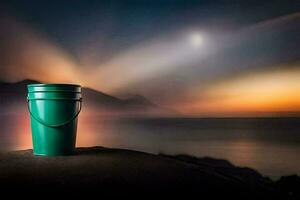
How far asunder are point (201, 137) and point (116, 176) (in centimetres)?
104

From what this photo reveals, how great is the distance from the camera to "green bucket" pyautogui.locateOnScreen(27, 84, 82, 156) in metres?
2.22

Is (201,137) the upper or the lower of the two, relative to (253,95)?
lower

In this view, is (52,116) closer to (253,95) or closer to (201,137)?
(201,137)

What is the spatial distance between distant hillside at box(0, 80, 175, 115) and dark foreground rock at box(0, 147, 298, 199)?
1.55ft

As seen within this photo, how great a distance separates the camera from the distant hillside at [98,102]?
2.60 metres

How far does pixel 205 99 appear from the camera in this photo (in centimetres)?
256

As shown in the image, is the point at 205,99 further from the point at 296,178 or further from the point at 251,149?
the point at 296,178

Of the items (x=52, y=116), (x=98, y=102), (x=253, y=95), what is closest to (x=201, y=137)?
(x=253, y=95)

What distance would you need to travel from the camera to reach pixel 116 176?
1.64m

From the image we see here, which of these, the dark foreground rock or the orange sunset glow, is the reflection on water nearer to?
the orange sunset glow

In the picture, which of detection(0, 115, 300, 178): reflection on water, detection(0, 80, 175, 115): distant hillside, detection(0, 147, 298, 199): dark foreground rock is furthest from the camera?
detection(0, 80, 175, 115): distant hillside

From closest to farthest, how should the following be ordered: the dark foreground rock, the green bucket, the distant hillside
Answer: the dark foreground rock
the green bucket
the distant hillside

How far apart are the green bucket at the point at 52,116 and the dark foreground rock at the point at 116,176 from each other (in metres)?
0.11

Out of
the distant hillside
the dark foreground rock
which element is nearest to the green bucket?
the dark foreground rock
